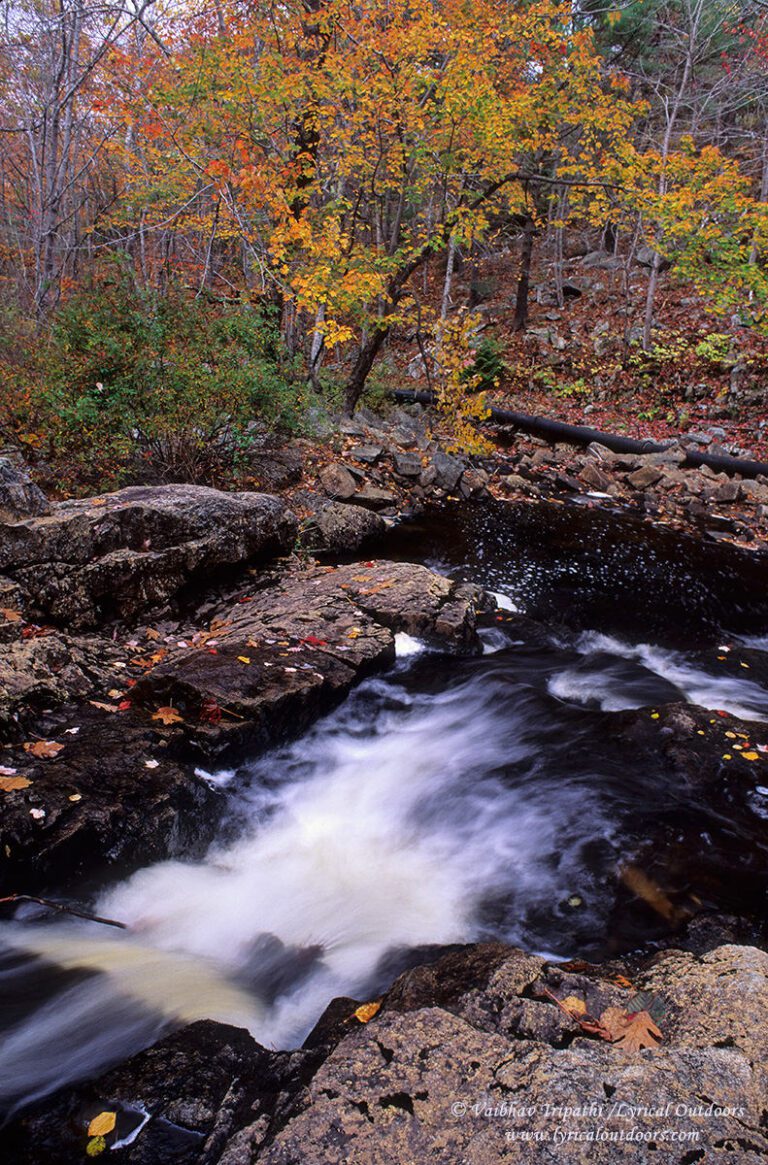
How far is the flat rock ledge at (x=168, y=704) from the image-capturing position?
10.5ft

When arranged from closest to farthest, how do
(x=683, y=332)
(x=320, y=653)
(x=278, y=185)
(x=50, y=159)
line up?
(x=320, y=653) < (x=50, y=159) < (x=278, y=185) < (x=683, y=332)

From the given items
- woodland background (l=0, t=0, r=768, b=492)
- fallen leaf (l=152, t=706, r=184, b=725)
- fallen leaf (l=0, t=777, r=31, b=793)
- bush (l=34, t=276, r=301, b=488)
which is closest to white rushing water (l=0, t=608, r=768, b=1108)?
fallen leaf (l=152, t=706, r=184, b=725)

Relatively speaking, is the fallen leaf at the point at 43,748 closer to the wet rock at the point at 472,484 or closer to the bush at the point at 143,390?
the bush at the point at 143,390

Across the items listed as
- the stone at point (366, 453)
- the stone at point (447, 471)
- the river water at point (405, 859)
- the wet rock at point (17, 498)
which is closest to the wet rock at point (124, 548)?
the wet rock at point (17, 498)

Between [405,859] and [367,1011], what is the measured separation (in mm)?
1452

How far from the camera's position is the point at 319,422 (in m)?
11.0

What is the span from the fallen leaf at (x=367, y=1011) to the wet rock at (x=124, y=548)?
4.19 m

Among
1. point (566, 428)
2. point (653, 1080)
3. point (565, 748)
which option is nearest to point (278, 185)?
point (566, 428)

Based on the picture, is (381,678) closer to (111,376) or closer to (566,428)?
(111,376)

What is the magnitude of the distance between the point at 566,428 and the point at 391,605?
450 inches

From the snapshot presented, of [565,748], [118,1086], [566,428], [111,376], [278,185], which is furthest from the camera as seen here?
[566,428]

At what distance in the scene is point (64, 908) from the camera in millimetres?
2936

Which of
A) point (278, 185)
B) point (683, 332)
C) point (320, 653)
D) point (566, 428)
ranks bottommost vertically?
point (320, 653)

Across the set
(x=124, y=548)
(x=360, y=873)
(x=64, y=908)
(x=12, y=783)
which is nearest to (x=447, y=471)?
(x=124, y=548)
